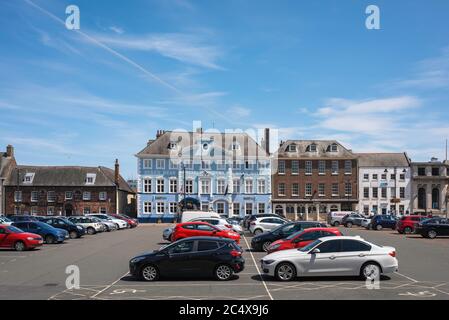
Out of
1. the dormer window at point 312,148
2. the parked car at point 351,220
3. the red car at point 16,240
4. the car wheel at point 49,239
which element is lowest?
the parked car at point 351,220

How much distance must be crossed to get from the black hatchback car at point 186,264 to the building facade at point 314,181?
59.3 metres

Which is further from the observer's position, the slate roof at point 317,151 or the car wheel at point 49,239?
the slate roof at point 317,151

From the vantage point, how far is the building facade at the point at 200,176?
2923 inches

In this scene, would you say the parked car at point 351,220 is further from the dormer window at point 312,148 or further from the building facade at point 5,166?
the building facade at point 5,166

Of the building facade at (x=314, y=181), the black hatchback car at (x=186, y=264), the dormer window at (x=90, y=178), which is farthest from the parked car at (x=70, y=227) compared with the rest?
the building facade at (x=314, y=181)

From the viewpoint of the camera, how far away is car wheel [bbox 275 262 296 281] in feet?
55.9

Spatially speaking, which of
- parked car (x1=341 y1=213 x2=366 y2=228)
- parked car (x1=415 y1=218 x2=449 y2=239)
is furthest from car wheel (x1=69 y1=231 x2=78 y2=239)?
parked car (x1=341 y1=213 x2=366 y2=228)

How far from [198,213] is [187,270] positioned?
20.2 m

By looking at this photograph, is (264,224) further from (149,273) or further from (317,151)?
(317,151)

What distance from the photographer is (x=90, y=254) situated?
26.7 m

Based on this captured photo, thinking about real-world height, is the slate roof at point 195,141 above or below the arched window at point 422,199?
above

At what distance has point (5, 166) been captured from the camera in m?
74.1

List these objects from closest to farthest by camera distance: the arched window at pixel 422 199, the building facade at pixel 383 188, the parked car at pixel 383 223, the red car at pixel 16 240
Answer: the red car at pixel 16 240
the parked car at pixel 383 223
the building facade at pixel 383 188
the arched window at pixel 422 199

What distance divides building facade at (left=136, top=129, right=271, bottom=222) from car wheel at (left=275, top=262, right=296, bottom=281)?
56140 millimetres
